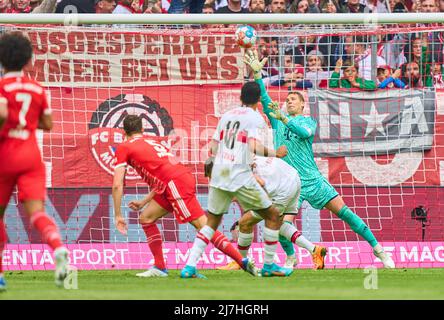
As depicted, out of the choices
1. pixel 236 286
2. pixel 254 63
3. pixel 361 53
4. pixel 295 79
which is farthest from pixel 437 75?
pixel 236 286

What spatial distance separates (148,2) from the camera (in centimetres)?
1980

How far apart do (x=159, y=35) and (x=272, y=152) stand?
4.93m

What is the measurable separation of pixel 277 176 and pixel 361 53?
3.89 meters

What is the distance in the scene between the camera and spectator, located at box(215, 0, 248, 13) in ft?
64.6

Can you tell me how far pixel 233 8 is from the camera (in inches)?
778

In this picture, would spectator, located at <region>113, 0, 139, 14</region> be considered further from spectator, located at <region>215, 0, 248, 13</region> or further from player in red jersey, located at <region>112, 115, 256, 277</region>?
player in red jersey, located at <region>112, 115, 256, 277</region>

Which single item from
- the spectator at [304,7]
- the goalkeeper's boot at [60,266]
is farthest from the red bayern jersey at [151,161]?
the spectator at [304,7]

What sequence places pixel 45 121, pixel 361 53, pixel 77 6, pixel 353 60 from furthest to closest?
pixel 77 6 < pixel 361 53 < pixel 353 60 < pixel 45 121

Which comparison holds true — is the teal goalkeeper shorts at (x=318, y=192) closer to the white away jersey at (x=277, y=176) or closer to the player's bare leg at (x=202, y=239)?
the white away jersey at (x=277, y=176)

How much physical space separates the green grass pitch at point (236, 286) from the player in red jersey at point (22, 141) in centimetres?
76

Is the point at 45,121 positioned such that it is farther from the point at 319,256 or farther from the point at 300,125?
the point at 319,256

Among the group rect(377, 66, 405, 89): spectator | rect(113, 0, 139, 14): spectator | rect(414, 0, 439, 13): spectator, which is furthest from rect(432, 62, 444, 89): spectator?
rect(113, 0, 139, 14): spectator

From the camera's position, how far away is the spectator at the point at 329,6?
1984 cm

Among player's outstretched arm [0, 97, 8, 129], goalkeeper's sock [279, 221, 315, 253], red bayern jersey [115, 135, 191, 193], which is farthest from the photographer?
goalkeeper's sock [279, 221, 315, 253]
